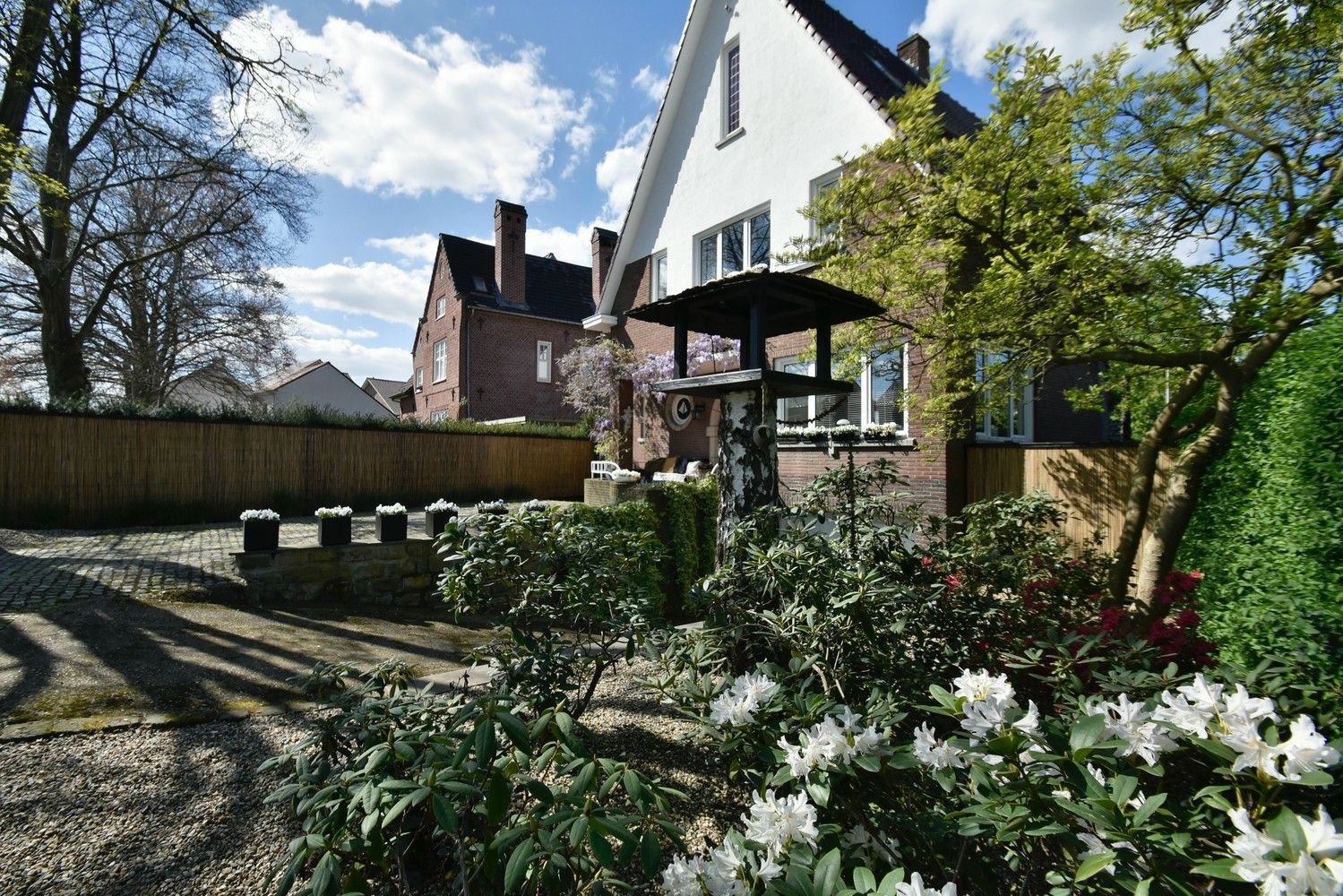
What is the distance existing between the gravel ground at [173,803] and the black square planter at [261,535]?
3.89m

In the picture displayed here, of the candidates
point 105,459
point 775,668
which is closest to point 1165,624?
point 775,668

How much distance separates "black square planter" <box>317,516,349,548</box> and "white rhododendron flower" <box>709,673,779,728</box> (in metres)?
6.80

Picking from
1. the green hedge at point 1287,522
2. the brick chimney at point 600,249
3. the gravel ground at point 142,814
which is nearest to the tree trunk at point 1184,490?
the green hedge at point 1287,522

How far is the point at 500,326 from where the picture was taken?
22.1m

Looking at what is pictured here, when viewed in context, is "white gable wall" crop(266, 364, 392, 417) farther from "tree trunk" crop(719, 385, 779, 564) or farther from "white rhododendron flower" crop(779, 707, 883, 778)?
"white rhododendron flower" crop(779, 707, 883, 778)

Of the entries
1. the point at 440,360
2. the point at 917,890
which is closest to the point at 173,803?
the point at 917,890

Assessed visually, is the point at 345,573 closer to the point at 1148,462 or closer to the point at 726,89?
the point at 1148,462

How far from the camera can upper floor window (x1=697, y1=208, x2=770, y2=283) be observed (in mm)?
11695

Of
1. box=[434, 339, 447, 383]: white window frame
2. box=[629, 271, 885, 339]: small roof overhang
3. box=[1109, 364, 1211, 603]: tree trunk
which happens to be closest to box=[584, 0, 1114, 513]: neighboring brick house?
box=[1109, 364, 1211, 603]: tree trunk

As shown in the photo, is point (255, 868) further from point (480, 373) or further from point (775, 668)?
point (480, 373)

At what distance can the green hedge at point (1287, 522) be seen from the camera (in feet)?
7.97

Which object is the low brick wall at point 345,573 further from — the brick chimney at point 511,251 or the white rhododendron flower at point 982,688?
the brick chimney at point 511,251

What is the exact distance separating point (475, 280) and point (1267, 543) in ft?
77.9

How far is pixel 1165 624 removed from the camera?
3.35m
